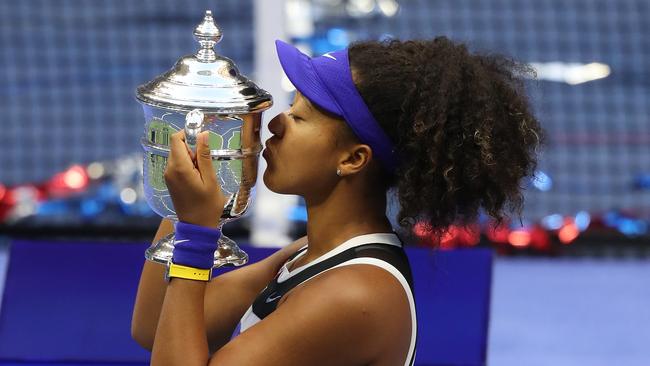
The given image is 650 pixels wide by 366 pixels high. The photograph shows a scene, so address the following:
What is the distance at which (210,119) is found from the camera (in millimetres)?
1736

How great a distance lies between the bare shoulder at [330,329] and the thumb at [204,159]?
0.21m

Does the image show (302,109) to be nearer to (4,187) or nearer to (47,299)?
(47,299)

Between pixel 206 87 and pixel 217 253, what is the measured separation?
10.2 inches

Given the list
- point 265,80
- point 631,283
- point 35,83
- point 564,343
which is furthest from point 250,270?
point 35,83

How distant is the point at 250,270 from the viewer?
2.03 meters

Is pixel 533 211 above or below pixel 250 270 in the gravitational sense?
below

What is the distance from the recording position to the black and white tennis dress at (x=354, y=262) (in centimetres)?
174

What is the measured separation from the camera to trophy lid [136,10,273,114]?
1.75 m

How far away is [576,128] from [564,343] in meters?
2.45

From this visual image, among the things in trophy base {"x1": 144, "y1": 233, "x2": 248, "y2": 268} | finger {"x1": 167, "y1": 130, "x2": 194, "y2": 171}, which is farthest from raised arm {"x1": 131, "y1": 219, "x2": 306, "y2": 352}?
finger {"x1": 167, "y1": 130, "x2": 194, "y2": 171}

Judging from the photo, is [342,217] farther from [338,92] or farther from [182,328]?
[182,328]

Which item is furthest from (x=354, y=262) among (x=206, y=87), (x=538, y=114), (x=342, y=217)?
(x=538, y=114)

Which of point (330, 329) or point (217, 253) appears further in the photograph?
point (217, 253)

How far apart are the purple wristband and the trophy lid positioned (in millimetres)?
181
